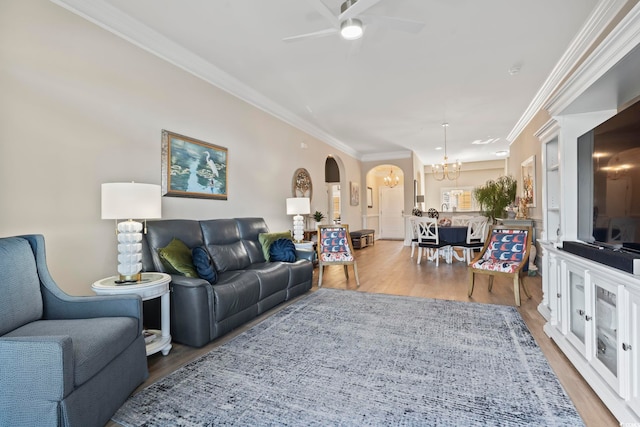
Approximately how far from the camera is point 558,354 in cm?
222

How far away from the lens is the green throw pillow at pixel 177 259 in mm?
2617

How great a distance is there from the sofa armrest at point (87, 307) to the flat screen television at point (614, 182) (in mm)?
2968

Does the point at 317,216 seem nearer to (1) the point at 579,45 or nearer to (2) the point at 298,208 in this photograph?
(2) the point at 298,208

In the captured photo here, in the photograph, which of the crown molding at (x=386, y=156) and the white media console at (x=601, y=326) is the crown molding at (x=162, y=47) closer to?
the white media console at (x=601, y=326)

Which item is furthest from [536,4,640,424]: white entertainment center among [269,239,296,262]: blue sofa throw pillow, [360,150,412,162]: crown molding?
[360,150,412,162]: crown molding

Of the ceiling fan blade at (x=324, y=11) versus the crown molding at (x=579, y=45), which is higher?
the crown molding at (x=579, y=45)

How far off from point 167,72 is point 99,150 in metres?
1.18

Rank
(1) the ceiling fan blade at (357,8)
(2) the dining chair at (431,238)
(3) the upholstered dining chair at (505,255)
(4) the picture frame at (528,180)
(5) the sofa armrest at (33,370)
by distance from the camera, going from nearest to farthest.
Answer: (5) the sofa armrest at (33,370)
(1) the ceiling fan blade at (357,8)
(3) the upholstered dining chair at (505,255)
(4) the picture frame at (528,180)
(2) the dining chair at (431,238)

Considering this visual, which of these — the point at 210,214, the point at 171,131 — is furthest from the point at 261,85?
the point at 210,214

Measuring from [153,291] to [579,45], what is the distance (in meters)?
4.58

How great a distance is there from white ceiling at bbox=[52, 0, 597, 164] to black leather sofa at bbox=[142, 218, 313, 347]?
185 centimetres

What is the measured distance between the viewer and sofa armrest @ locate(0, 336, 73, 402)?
4.18 ft

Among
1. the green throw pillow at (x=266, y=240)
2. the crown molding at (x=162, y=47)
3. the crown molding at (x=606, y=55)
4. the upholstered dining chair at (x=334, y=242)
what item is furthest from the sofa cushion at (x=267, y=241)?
the crown molding at (x=606, y=55)

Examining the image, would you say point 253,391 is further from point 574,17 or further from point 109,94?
point 574,17
